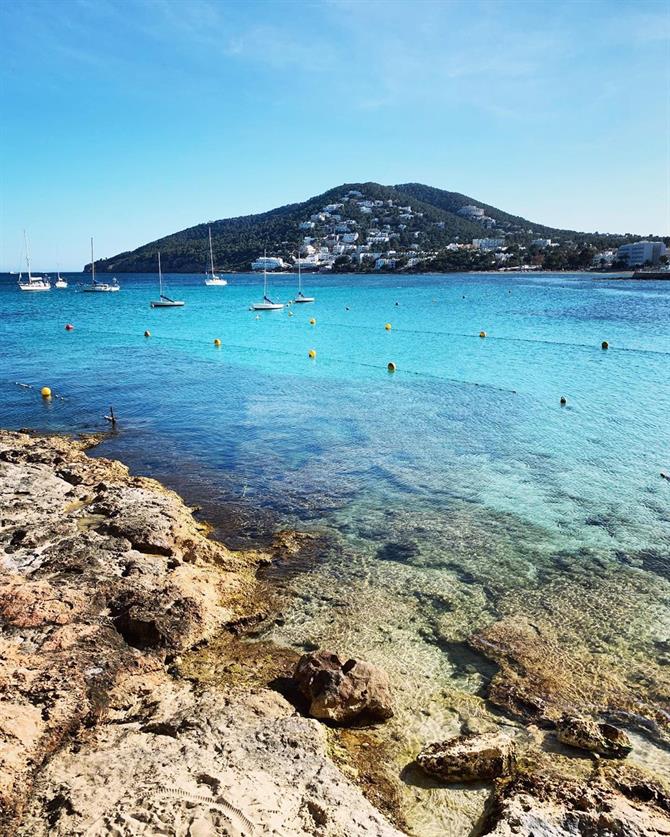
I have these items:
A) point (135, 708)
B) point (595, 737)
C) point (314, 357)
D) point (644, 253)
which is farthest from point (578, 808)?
point (644, 253)

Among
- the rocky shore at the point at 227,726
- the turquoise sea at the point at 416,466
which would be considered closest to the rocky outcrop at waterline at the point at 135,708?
the rocky shore at the point at 227,726

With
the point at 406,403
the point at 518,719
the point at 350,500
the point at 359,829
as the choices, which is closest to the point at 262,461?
the point at 350,500

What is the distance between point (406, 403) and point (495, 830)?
20.7 m

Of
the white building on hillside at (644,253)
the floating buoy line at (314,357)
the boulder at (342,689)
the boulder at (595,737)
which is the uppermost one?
the white building on hillside at (644,253)

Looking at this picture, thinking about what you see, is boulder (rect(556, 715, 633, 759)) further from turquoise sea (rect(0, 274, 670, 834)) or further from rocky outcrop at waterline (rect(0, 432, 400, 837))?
rocky outcrop at waterline (rect(0, 432, 400, 837))

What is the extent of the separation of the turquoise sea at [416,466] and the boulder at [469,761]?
56 centimetres

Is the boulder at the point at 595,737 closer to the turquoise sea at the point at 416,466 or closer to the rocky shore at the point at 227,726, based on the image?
the rocky shore at the point at 227,726

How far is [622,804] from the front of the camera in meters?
5.28

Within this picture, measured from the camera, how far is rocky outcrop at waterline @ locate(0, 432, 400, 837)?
5.02 meters

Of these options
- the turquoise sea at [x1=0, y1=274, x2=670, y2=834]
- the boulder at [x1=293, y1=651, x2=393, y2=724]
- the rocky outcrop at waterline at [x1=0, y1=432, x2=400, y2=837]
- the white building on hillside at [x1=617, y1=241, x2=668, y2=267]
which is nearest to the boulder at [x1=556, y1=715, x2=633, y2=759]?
the turquoise sea at [x1=0, y1=274, x2=670, y2=834]

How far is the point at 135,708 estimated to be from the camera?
6648 millimetres

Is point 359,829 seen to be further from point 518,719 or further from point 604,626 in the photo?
point 604,626

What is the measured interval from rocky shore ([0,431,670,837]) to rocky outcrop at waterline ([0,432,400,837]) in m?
0.02

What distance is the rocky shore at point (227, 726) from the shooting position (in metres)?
5.07
